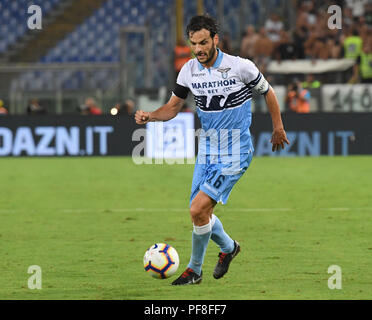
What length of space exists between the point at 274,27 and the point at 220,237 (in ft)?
62.2

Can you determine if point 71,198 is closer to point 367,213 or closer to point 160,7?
point 367,213

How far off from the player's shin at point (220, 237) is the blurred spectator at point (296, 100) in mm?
14865

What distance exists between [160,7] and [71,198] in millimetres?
15208

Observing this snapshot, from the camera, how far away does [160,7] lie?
28.6 m

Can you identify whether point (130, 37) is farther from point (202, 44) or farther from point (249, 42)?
point (202, 44)

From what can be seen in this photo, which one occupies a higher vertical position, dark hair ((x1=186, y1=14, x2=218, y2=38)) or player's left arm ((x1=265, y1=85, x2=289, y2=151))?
dark hair ((x1=186, y1=14, x2=218, y2=38))

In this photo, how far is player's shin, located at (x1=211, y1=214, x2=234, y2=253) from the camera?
7.80 m

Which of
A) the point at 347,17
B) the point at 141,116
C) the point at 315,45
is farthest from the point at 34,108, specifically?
the point at 141,116

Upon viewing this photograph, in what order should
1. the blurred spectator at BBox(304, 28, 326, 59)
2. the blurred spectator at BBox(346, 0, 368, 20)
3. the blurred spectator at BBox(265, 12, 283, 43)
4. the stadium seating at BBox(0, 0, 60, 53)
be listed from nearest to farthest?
the blurred spectator at BBox(304, 28, 326, 59)
the blurred spectator at BBox(265, 12, 283, 43)
the blurred spectator at BBox(346, 0, 368, 20)
the stadium seating at BBox(0, 0, 60, 53)

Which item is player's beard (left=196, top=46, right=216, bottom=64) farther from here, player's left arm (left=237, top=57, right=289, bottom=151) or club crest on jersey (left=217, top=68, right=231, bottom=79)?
player's left arm (left=237, top=57, right=289, bottom=151)

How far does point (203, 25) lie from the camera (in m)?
7.33

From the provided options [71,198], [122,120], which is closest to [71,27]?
[122,120]

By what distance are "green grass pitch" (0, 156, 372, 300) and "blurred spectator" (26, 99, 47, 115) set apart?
2.93m

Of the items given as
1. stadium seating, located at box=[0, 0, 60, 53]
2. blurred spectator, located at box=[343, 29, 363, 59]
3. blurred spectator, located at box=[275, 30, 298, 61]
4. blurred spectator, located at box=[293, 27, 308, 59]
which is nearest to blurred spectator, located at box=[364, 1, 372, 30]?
blurred spectator, located at box=[343, 29, 363, 59]
